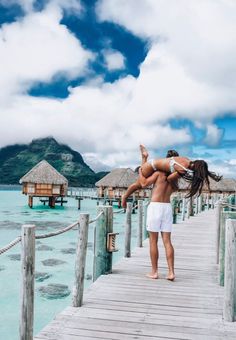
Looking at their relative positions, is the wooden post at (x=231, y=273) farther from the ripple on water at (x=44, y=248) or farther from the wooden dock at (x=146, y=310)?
the ripple on water at (x=44, y=248)

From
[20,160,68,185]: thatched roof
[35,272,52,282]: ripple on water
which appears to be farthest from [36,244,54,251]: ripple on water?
[20,160,68,185]: thatched roof

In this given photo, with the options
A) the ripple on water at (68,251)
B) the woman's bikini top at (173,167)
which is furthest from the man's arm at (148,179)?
the ripple on water at (68,251)

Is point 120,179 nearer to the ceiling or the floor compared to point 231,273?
nearer to the ceiling

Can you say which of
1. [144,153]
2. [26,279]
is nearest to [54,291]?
[144,153]

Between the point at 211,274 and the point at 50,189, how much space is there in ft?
138

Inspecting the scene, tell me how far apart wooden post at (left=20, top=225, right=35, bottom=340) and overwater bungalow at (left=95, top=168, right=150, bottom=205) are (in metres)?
43.9

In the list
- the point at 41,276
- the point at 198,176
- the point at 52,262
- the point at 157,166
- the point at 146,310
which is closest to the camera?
the point at 146,310

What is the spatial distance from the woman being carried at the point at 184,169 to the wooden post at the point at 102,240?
2.86 feet

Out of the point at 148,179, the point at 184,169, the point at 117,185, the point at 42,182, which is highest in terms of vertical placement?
the point at 184,169

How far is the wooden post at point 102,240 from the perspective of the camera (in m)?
6.45

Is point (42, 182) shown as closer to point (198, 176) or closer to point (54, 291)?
point (54, 291)

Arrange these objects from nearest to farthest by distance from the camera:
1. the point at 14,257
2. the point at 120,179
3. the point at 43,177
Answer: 1. the point at 14,257
2. the point at 43,177
3. the point at 120,179

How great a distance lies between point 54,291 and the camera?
11.9 m

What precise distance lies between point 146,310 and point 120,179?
44355 millimetres
